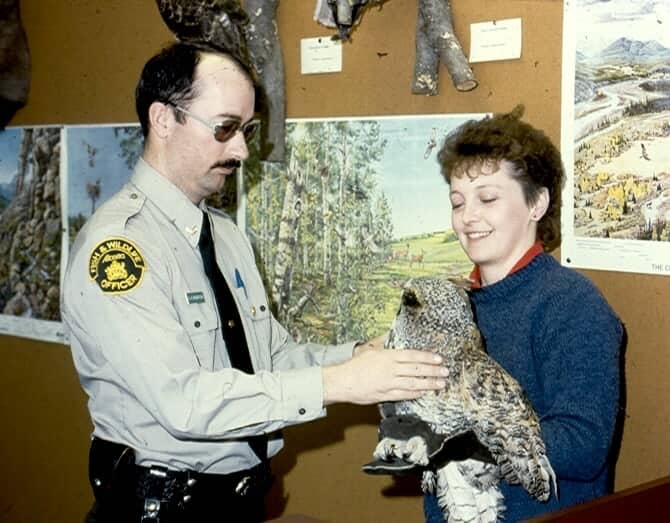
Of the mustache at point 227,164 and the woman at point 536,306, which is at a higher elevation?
the mustache at point 227,164

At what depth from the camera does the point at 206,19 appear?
2465mm

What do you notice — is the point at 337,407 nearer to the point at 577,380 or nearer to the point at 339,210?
the point at 339,210

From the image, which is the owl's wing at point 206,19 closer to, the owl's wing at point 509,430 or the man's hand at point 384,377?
the man's hand at point 384,377

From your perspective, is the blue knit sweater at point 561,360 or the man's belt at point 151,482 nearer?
the blue knit sweater at point 561,360

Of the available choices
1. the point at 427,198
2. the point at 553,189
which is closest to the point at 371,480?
the point at 427,198

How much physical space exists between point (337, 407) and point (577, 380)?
1.24 meters

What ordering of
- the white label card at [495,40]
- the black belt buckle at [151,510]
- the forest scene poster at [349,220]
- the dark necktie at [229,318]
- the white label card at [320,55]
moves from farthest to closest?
the white label card at [320,55] → the forest scene poster at [349,220] → the white label card at [495,40] → the dark necktie at [229,318] → the black belt buckle at [151,510]

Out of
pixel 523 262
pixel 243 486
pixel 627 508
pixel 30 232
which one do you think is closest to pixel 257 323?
pixel 243 486

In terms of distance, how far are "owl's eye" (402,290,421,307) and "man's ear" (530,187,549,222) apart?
0.31m

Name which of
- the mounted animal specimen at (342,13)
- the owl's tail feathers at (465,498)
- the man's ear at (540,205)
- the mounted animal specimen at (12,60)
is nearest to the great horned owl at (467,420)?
the owl's tail feathers at (465,498)

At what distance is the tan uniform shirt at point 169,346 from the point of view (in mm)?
1709

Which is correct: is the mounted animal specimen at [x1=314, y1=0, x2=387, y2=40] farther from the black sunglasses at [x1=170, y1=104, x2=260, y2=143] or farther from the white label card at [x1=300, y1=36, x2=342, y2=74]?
the black sunglasses at [x1=170, y1=104, x2=260, y2=143]

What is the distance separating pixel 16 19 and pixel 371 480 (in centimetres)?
205

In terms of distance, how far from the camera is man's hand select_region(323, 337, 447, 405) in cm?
146
